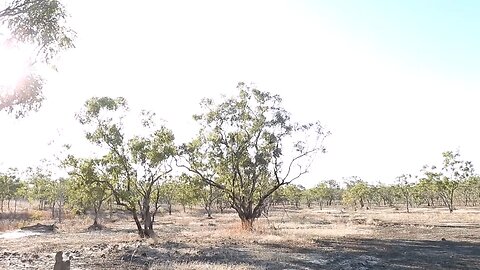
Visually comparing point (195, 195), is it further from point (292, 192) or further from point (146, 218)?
point (292, 192)

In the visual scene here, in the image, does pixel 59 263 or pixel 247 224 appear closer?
pixel 59 263

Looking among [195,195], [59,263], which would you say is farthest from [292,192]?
[59,263]

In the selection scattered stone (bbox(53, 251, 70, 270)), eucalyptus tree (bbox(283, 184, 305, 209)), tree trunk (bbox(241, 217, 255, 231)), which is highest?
eucalyptus tree (bbox(283, 184, 305, 209))

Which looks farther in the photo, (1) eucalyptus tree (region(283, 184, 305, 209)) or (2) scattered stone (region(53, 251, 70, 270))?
(1) eucalyptus tree (region(283, 184, 305, 209))

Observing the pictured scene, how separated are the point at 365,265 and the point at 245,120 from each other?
70.5 feet

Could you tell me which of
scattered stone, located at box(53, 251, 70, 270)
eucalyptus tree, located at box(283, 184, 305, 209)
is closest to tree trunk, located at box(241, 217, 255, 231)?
scattered stone, located at box(53, 251, 70, 270)

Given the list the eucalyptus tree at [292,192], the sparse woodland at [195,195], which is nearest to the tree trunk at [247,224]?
the sparse woodland at [195,195]

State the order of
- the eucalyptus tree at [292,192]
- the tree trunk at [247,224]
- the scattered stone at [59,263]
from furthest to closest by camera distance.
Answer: the eucalyptus tree at [292,192] → the tree trunk at [247,224] → the scattered stone at [59,263]

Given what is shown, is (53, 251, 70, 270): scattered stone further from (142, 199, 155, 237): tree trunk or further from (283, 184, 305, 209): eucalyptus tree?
(283, 184, 305, 209): eucalyptus tree

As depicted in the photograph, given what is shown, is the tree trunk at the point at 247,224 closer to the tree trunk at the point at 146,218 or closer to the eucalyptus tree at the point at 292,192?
the tree trunk at the point at 146,218

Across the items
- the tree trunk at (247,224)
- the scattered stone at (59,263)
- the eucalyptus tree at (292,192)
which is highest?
the eucalyptus tree at (292,192)

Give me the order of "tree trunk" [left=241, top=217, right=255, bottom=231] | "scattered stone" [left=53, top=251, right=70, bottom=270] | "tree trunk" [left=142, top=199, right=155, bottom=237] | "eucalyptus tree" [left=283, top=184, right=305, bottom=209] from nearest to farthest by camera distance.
Result: "scattered stone" [left=53, top=251, right=70, bottom=270], "tree trunk" [left=142, top=199, right=155, bottom=237], "tree trunk" [left=241, top=217, right=255, bottom=231], "eucalyptus tree" [left=283, top=184, right=305, bottom=209]

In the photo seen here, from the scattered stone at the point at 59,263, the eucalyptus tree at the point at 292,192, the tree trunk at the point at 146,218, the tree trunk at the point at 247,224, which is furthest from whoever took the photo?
the eucalyptus tree at the point at 292,192

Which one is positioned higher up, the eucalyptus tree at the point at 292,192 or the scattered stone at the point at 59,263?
the eucalyptus tree at the point at 292,192
